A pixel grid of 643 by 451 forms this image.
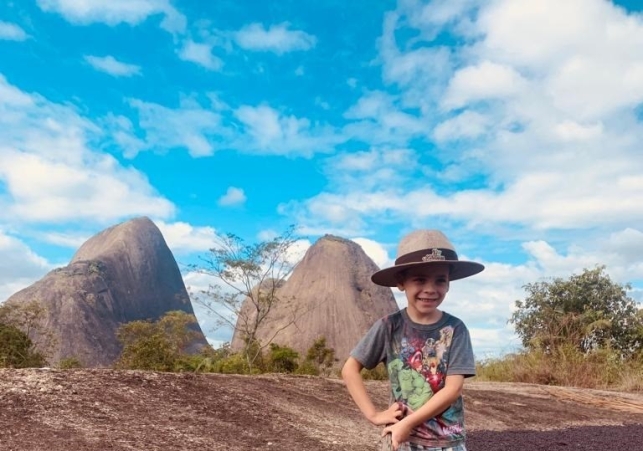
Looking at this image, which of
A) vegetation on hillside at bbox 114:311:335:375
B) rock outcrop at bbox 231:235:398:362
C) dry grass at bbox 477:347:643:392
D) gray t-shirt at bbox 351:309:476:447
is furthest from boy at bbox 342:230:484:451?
rock outcrop at bbox 231:235:398:362

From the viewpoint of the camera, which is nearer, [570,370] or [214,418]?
[214,418]

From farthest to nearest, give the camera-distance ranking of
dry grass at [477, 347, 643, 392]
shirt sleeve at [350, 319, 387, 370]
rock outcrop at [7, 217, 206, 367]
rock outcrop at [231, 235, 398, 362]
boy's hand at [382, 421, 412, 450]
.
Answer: rock outcrop at [231, 235, 398, 362]
rock outcrop at [7, 217, 206, 367]
dry grass at [477, 347, 643, 392]
shirt sleeve at [350, 319, 387, 370]
boy's hand at [382, 421, 412, 450]

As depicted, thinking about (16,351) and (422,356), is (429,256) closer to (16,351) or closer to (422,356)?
(422,356)

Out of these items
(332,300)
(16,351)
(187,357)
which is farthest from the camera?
(332,300)

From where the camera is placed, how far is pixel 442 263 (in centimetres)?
243

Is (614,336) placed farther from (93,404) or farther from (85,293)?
(85,293)

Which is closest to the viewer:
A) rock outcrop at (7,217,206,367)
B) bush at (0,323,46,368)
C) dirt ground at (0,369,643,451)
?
dirt ground at (0,369,643,451)

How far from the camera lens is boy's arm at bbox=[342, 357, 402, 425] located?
2254 mm

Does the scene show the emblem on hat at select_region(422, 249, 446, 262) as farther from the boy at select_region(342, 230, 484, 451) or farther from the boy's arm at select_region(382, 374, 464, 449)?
the boy's arm at select_region(382, 374, 464, 449)

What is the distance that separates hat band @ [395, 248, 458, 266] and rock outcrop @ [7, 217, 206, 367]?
19734mm

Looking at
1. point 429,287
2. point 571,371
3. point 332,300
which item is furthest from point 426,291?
point 332,300

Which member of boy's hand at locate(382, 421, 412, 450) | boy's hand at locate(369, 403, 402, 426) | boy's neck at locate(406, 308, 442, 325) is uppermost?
boy's neck at locate(406, 308, 442, 325)

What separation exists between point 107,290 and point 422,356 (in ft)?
82.8

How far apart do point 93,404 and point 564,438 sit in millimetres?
4148
